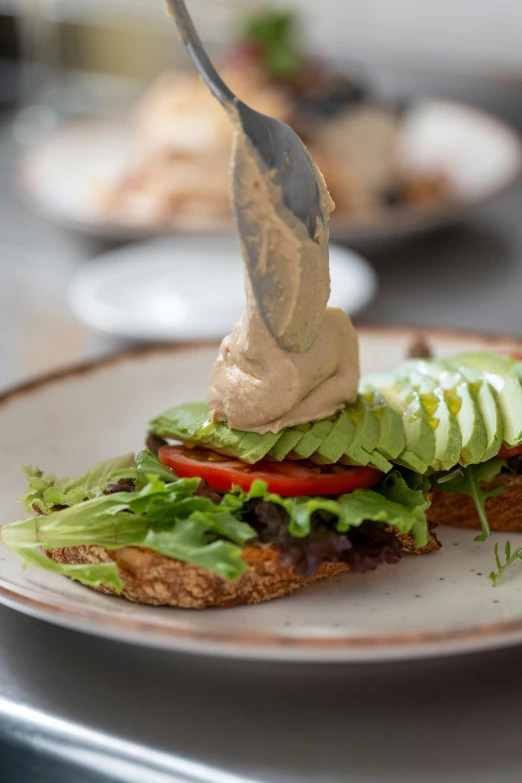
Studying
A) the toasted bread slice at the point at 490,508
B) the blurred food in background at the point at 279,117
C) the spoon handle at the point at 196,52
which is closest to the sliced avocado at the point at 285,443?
the toasted bread slice at the point at 490,508

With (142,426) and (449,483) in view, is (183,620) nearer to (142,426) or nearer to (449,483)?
(449,483)

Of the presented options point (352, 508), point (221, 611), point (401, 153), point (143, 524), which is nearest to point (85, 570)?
point (143, 524)

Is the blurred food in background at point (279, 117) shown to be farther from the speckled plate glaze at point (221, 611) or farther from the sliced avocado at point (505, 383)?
the sliced avocado at point (505, 383)

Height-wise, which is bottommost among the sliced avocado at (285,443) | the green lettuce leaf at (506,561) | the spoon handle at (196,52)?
the green lettuce leaf at (506,561)

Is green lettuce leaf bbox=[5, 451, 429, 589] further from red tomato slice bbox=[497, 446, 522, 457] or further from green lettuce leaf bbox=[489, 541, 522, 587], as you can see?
red tomato slice bbox=[497, 446, 522, 457]

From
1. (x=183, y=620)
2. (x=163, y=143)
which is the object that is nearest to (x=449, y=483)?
(x=183, y=620)

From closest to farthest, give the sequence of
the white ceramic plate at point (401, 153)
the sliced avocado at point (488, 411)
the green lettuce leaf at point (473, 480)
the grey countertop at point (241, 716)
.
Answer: the grey countertop at point (241, 716) → the sliced avocado at point (488, 411) → the green lettuce leaf at point (473, 480) → the white ceramic plate at point (401, 153)

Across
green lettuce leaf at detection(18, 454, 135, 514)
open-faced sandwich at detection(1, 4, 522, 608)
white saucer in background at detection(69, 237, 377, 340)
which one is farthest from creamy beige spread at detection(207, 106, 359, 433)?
white saucer in background at detection(69, 237, 377, 340)
